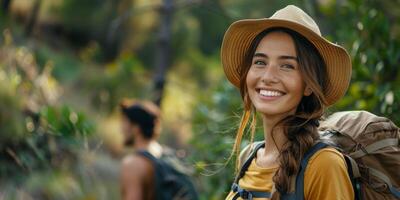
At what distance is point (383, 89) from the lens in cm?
382

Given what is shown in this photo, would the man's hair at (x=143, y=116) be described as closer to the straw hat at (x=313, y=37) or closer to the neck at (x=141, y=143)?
the neck at (x=141, y=143)

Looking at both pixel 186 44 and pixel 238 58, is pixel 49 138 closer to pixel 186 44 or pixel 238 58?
pixel 238 58

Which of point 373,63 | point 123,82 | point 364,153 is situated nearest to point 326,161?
point 364,153

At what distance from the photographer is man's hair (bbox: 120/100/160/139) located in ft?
17.0

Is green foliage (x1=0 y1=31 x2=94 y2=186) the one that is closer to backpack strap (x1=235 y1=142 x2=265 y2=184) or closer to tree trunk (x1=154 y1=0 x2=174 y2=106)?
tree trunk (x1=154 y1=0 x2=174 y2=106)

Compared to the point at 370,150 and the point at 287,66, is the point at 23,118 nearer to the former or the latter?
the point at 287,66

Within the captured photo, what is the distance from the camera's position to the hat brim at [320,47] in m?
2.44

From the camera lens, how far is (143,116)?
206 inches

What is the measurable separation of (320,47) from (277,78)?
154 millimetres

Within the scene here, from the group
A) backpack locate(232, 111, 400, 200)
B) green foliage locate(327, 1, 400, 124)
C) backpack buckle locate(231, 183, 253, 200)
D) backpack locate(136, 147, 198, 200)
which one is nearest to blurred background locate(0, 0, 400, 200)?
green foliage locate(327, 1, 400, 124)

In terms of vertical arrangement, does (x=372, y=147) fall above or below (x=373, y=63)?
above

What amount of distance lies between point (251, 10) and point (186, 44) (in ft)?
11.6

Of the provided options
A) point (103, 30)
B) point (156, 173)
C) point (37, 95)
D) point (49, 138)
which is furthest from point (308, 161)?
point (103, 30)

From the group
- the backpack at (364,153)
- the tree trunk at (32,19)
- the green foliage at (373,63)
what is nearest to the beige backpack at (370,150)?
the backpack at (364,153)
